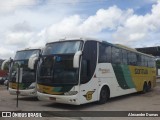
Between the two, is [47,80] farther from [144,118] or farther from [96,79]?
[144,118]

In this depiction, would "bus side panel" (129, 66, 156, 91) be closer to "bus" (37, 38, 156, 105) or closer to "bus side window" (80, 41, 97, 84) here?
"bus" (37, 38, 156, 105)

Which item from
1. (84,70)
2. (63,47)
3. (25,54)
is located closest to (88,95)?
(84,70)

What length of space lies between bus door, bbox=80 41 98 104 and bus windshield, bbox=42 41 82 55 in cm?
42

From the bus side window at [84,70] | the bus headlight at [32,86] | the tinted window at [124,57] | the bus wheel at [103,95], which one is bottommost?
the bus wheel at [103,95]

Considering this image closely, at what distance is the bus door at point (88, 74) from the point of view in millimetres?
13981

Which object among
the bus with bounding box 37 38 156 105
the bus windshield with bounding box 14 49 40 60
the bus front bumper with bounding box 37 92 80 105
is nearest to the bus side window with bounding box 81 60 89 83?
the bus with bounding box 37 38 156 105

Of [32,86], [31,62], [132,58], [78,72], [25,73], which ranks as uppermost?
[132,58]

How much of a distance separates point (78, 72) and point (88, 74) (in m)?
0.84

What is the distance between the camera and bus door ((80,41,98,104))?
13981 mm

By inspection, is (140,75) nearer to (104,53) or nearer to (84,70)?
(104,53)

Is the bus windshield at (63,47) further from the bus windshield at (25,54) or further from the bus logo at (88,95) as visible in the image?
the bus windshield at (25,54)

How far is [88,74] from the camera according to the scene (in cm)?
1439

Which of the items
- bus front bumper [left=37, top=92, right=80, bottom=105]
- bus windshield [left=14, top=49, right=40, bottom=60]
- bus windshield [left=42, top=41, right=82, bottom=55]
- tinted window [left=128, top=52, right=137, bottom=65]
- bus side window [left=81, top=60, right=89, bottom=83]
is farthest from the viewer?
tinted window [left=128, top=52, right=137, bottom=65]

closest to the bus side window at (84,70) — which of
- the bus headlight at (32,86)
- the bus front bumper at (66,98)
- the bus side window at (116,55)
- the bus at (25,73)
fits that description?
the bus front bumper at (66,98)
